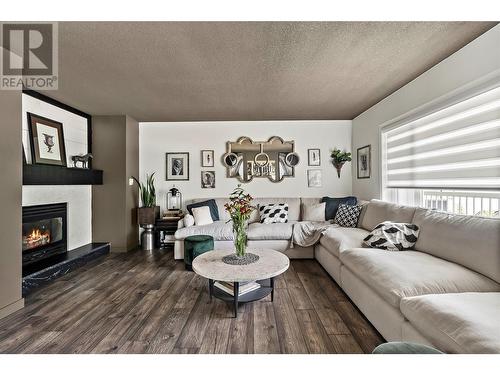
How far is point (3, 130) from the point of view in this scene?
202 centimetres

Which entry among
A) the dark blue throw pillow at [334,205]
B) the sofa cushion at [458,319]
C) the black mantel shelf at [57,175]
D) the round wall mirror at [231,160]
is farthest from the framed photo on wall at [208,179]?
the sofa cushion at [458,319]

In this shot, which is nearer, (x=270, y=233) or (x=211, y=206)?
(x=270, y=233)

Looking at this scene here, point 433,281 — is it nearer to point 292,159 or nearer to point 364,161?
point 364,161

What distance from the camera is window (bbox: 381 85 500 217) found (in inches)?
80.0

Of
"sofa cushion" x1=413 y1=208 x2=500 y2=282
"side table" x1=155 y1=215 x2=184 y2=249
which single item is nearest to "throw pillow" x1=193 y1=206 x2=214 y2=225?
"side table" x1=155 y1=215 x2=184 y2=249

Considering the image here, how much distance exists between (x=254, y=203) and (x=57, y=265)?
9.74ft

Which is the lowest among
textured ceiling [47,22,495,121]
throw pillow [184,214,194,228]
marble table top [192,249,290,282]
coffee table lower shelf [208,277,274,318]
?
coffee table lower shelf [208,277,274,318]

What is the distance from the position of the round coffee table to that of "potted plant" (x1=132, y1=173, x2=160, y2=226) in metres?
2.15

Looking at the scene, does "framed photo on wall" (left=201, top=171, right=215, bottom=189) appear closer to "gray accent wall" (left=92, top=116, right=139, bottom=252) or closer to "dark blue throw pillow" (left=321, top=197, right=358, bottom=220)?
"gray accent wall" (left=92, top=116, right=139, bottom=252)

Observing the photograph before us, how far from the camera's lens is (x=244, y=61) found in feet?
7.56

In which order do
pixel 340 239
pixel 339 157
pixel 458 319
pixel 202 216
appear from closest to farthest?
1. pixel 458 319
2. pixel 340 239
3. pixel 202 216
4. pixel 339 157

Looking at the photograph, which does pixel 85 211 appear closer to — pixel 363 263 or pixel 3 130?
pixel 3 130

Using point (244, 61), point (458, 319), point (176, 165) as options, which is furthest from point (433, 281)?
point (176, 165)

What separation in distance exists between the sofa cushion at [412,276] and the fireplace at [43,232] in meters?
3.83
